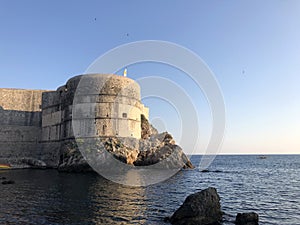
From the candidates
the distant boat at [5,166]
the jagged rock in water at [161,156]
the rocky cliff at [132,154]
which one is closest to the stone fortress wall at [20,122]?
Answer: the distant boat at [5,166]

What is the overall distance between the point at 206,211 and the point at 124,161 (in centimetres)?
2289

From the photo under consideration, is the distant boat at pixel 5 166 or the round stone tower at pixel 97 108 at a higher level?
the round stone tower at pixel 97 108

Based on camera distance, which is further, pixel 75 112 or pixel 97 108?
pixel 75 112

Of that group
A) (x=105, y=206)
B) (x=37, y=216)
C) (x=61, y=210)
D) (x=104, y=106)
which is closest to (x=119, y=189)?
(x=105, y=206)

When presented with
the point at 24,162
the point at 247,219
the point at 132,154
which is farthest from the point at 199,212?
the point at 24,162

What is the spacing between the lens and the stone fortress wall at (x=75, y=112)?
120ft

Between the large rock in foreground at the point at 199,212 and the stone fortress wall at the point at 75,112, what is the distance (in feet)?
84.2

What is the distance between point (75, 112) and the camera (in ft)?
121

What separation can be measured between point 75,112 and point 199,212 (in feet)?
95.2

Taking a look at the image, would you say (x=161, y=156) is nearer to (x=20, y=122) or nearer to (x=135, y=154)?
(x=135, y=154)

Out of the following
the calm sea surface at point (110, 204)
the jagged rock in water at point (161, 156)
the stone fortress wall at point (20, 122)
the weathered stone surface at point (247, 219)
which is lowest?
the calm sea surface at point (110, 204)

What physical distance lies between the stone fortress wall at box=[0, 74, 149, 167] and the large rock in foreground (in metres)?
25.7

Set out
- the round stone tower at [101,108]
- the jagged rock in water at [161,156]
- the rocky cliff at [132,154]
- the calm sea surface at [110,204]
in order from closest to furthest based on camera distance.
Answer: the calm sea surface at [110,204] → the rocky cliff at [132,154] → the round stone tower at [101,108] → the jagged rock in water at [161,156]

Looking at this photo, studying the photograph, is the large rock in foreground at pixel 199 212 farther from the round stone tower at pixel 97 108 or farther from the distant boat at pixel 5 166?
the distant boat at pixel 5 166
